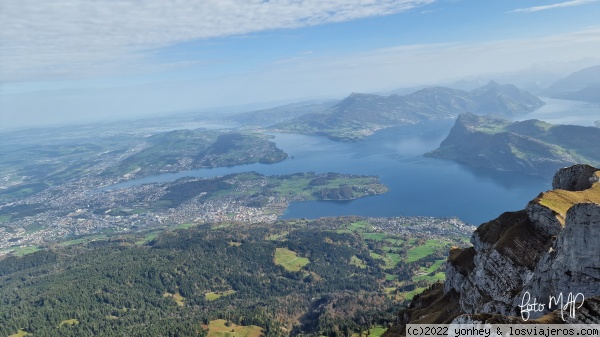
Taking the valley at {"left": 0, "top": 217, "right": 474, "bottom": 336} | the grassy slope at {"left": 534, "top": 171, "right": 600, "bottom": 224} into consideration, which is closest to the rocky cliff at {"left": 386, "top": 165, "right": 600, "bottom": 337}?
the grassy slope at {"left": 534, "top": 171, "right": 600, "bottom": 224}

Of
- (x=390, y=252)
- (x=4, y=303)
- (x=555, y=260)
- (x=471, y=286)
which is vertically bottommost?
(x=390, y=252)

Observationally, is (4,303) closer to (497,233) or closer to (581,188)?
(497,233)

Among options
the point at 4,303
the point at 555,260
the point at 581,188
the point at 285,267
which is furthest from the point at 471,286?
the point at 4,303

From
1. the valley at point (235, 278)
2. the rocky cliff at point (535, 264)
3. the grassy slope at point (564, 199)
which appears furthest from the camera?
the valley at point (235, 278)

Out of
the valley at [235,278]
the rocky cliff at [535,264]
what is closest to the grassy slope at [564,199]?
the rocky cliff at [535,264]

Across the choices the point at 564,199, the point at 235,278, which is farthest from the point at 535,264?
the point at 235,278

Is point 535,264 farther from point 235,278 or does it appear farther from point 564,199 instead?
point 235,278

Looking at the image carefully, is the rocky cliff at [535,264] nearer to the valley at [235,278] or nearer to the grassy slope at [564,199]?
the grassy slope at [564,199]

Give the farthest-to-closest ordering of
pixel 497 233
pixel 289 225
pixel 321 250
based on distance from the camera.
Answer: pixel 289 225 → pixel 321 250 → pixel 497 233

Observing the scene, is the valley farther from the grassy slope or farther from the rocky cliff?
the grassy slope
